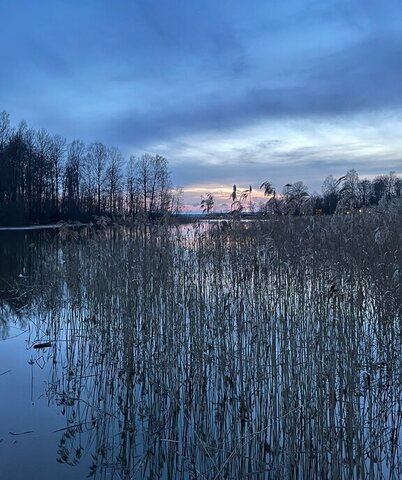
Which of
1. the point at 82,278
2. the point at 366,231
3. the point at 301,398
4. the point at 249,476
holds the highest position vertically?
the point at 366,231

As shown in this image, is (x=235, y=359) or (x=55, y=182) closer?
(x=235, y=359)

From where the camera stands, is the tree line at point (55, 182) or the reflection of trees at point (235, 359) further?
the tree line at point (55, 182)

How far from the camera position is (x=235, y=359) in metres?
4.22

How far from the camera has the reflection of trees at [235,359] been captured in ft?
9.98

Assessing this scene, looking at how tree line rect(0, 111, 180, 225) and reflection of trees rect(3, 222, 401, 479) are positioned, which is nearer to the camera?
reflection of trees rect(3, 222, 401, 479)

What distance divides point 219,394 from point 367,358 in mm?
1471

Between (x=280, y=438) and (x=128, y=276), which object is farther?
(x=128, y=276)

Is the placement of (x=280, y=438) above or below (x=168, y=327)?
below

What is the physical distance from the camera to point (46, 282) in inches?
306

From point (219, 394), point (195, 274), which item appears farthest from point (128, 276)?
point (219, 394)

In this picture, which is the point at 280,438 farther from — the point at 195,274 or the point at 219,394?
the point at 195,274

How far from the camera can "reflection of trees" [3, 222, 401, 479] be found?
3041mm

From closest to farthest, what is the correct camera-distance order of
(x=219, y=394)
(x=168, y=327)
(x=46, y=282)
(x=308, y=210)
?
(x=219, y=394) → (x=168, y=327) → (x=308, y=210) → (x=46, y=282)

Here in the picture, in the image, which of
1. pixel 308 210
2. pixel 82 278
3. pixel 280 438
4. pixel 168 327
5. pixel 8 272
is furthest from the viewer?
pixel 8 272
